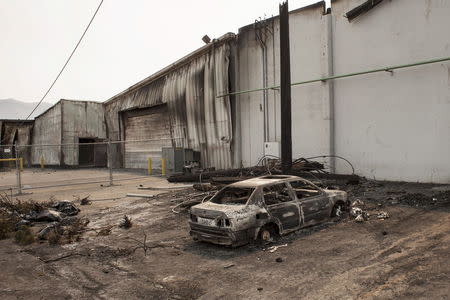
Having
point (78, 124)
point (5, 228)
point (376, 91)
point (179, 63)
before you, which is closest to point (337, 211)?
point (376, 91)

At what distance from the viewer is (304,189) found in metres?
9.41

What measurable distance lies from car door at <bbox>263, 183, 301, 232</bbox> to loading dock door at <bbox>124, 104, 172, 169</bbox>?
16.9 m

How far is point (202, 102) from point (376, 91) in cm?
1059

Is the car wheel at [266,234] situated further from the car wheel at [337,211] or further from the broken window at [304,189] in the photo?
the car wheel at [337,211]

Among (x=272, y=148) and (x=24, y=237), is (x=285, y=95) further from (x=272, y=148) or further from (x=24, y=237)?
(x=24, y=237)

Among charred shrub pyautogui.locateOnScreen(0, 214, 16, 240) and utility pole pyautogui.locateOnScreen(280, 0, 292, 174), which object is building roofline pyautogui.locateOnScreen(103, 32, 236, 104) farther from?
charred shrub pyautogui.locateOnScreen(0, 214, 16, 240)

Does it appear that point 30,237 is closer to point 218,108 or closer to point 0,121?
point 218,108

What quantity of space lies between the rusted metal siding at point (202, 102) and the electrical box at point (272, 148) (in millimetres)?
2707

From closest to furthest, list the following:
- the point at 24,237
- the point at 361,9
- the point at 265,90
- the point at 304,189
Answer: the point at 24,237
the point at 304,189
the point at 361,9
the point at 265,90

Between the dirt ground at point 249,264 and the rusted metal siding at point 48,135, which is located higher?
the rusted metal siding at point 48,135

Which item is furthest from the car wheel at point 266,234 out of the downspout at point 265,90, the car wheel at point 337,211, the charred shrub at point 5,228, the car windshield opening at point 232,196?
the downspout at point 265,90

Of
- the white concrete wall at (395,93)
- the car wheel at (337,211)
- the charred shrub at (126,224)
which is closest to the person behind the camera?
the car wheel at (337,211)

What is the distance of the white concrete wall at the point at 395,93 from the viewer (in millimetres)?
13359

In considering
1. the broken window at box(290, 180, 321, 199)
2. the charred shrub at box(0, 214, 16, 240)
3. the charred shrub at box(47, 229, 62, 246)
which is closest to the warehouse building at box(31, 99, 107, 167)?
the charred shrub at box(0, 214, 16, 240)
